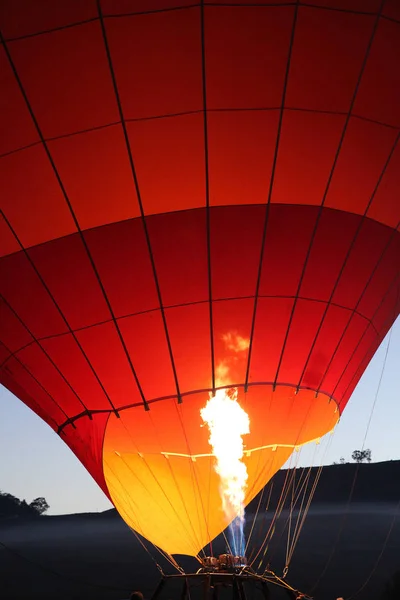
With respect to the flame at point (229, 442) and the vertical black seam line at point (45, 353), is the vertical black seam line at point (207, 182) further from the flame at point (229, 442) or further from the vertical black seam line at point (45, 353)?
the vertical black seam line at point (45, 353)

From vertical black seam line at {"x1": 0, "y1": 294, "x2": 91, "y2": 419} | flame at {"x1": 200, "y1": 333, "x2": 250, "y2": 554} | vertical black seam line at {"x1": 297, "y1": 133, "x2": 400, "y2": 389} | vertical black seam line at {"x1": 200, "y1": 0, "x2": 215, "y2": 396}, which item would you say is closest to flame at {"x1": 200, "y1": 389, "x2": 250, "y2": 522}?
flame at {"x1": 200, "y1": 333, "x2": 250, "y2": 554}

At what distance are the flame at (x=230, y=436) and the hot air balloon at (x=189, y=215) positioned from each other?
63mm

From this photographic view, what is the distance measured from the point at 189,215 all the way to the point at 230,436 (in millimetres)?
2179

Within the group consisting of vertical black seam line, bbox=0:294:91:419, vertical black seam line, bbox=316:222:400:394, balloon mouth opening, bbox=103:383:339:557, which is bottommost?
balloon mouth opening, bbox=103:383:339:557

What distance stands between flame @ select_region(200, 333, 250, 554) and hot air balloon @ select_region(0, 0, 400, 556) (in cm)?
6

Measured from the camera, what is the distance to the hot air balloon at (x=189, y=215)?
498 cm

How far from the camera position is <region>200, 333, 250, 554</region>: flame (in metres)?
6.12

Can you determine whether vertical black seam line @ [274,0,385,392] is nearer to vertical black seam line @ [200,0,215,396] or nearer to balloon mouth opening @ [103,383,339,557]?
balloon mouth opening @ [103,383,339,557]

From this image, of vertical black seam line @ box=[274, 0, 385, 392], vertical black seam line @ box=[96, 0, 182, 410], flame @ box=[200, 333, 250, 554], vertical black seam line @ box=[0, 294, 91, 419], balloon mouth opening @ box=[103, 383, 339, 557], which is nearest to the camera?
vertical black seam line @ box=[96, 0, 182, 410]

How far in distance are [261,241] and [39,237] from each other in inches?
71.8

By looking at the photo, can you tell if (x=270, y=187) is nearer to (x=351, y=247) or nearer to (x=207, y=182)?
(x=207, y=182)

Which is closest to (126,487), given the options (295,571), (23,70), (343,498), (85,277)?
(85,277)

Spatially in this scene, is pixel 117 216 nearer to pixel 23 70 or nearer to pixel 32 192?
pixel 32 192

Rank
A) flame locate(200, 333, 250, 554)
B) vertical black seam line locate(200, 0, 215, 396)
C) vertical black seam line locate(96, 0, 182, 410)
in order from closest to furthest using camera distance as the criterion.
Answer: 1. vertical black seam line locate(96, 0, 182, 410)
2. vertical black seam line locate(200, 0, 215, 396)
3. flame locate(200, 333, 250, 554)
